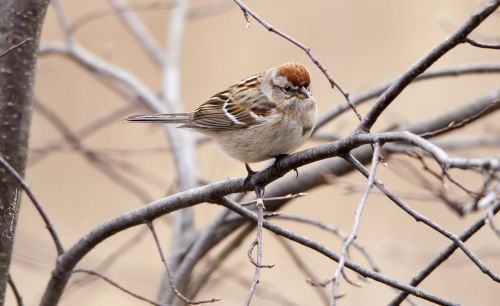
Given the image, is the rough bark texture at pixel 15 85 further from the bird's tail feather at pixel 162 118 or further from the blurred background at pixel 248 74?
the blurred background at pixel 248 74

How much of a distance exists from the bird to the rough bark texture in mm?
763

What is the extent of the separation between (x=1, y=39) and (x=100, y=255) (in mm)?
3576

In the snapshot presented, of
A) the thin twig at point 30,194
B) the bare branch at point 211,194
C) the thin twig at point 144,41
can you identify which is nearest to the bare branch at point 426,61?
the bare branch at point 211,194

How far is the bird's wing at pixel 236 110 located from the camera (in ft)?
10.5

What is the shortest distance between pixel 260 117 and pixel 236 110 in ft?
0.71

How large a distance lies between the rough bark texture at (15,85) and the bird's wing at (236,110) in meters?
0.96

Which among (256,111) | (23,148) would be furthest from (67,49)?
(23,148)

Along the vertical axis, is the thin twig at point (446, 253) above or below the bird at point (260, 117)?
below

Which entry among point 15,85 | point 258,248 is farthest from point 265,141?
point 258,248

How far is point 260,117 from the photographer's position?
315 cm

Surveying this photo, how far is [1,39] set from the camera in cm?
252

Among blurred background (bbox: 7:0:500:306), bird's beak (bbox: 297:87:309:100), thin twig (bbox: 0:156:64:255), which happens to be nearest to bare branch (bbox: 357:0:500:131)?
thin twig (bbox: 0:156:64:255)

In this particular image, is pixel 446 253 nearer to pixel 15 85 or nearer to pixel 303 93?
pixel 303 93

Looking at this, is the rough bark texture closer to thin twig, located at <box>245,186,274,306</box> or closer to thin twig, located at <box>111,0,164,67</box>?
thin twig, located at <box>245,186,274,306</box>
